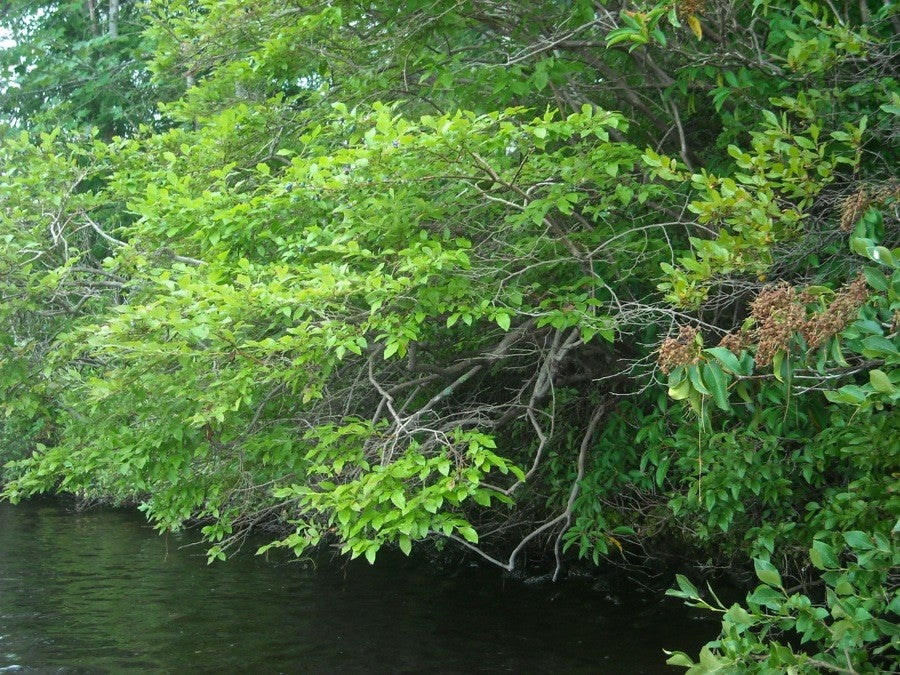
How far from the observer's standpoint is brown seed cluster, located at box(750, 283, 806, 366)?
3.32m

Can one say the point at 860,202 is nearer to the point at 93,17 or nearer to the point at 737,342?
the point at 737,342

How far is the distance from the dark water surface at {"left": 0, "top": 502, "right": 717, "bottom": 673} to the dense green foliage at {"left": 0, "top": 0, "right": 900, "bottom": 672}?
80 cm

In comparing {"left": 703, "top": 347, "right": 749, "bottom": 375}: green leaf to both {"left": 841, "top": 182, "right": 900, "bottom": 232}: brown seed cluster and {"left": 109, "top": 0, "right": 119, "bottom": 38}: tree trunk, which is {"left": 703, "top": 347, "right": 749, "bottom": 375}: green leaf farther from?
{"left": 109, "top": 0, "right": 119, "bottom": 38}: tree trunk

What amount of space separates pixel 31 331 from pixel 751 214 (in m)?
6.73

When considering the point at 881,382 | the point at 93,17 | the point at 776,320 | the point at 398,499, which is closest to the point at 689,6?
the point at 776,320

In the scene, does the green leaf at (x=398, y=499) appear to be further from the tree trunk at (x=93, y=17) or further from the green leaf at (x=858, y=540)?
the tree trunk at (x=93, y=17)

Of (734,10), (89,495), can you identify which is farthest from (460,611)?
(89,495)

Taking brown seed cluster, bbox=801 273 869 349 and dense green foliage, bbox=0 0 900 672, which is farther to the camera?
dense green foliage, bbox=0 0 900 672

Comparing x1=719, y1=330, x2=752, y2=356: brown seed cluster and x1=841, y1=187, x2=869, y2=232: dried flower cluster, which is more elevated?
x1=841, y1=187, x2=869, y2=232: dried flower cluster

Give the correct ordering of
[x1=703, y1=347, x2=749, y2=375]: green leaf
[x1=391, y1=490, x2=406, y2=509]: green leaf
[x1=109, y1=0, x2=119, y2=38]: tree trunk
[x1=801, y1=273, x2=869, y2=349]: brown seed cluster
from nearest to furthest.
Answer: [x1=703, y1=347, x2=749, y2=375]: green leaf
[x1=801, y1=273, x2=869, y2=349]: brown seed cluster
[x1=391, y1=490, x2=406, y2=509]: green leaf
[x1=109, y1=0, x2=119, y2=38]: tree trunk

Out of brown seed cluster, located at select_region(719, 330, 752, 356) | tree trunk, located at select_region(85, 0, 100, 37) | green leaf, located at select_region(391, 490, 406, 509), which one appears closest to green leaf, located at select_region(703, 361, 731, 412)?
brown seed cluster, located at select_region(719, 330, 752, 356)

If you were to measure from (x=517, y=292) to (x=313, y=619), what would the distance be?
4.12 metres

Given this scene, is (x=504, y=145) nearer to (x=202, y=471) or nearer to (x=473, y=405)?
(x=473, y=405)

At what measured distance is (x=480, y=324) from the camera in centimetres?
752
